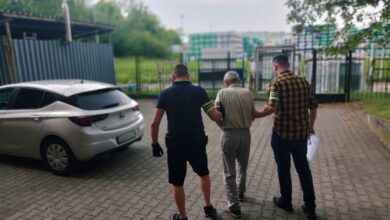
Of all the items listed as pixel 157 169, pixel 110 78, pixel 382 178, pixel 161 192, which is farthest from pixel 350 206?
pixel 110 78

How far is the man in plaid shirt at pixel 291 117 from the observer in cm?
349

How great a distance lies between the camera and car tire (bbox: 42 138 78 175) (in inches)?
201

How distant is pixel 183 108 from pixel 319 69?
11.4m

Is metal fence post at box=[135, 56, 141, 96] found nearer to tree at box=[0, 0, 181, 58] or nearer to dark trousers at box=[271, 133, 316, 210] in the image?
dark trousers at box=[271, 133, 316, 210]

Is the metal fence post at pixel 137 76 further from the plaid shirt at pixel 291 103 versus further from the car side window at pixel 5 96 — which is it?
the plaid shirt at pixel 291 103

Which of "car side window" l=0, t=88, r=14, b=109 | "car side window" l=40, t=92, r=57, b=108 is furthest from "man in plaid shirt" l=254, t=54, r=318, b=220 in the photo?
"car side window" l=0, t=88, r=14, b=109

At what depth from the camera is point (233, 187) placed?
3680mm

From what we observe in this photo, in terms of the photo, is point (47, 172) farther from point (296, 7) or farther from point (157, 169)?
point (296, 7)

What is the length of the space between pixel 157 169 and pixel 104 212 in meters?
1.57

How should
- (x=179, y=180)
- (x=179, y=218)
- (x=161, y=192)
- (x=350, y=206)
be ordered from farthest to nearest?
(x=161, y=192), (x=350, y=206), (x=179, y=218), (x=179, y=180)

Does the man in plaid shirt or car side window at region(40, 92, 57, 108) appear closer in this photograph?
the man in plaid shirt

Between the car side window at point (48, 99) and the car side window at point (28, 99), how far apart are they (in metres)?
0.10

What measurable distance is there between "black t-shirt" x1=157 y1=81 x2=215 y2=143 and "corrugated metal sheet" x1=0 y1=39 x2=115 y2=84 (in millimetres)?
8275

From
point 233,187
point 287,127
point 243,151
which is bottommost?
point 233,187
